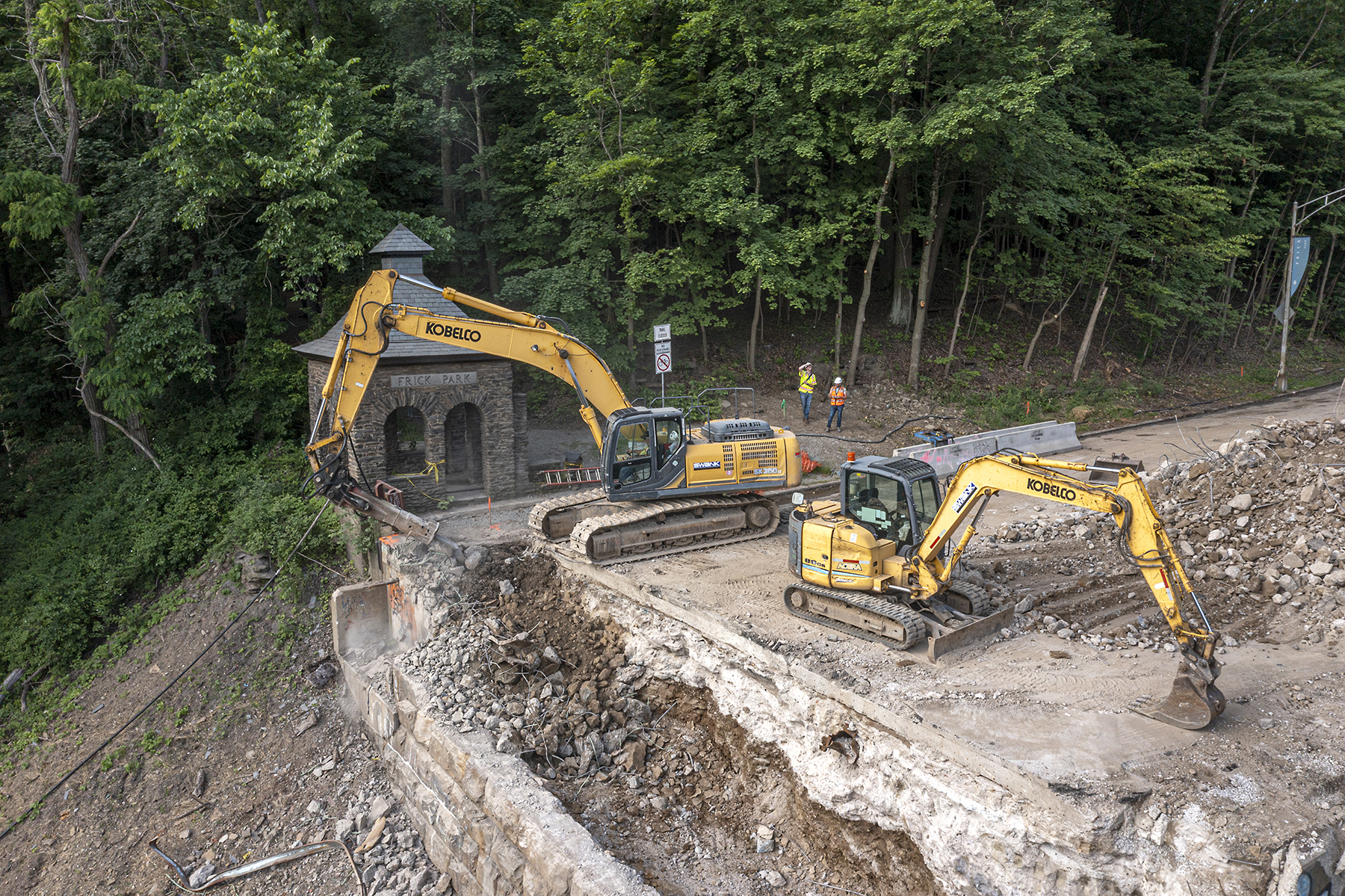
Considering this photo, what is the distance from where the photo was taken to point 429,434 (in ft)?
52.2

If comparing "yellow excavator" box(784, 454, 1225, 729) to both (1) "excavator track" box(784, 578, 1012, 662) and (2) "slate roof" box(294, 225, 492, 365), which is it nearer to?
(1) "excavator track" box(784, 578, 1012, 662)

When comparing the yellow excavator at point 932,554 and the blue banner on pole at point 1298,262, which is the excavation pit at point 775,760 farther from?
the blue banner on pole at point 1298,262

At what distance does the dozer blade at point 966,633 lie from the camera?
912 cm

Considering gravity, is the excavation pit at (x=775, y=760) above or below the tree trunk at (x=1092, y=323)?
below

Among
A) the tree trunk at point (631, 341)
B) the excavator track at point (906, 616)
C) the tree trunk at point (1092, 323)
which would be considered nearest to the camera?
the excavator track at point (906, 616)

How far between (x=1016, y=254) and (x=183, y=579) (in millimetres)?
24634

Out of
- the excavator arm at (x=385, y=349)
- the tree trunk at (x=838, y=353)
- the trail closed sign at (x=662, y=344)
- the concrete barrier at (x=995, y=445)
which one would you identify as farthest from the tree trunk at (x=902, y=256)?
the excavator arm at (x=385, y=349)

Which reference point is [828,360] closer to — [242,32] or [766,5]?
[766,5]

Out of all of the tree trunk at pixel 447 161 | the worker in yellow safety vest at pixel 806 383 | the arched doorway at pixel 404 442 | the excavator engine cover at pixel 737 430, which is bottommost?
the arched doorway at pixel 404 442

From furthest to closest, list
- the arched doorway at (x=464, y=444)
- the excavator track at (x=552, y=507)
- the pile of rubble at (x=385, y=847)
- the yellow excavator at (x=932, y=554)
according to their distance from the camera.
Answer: the arched doorway at (x=464, y=444)
the excavator track at (x=552, y=507)
the pile of rubble at (x=385, y=847)
the yellow excavator at (x=932, y=554)

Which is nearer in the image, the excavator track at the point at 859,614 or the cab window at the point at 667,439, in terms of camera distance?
the excavator track at the point at 859,614

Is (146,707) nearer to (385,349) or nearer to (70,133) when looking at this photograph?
(385,349)

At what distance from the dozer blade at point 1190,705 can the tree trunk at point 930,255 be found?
15885 millimetres

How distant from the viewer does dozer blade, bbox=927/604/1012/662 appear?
912cm
